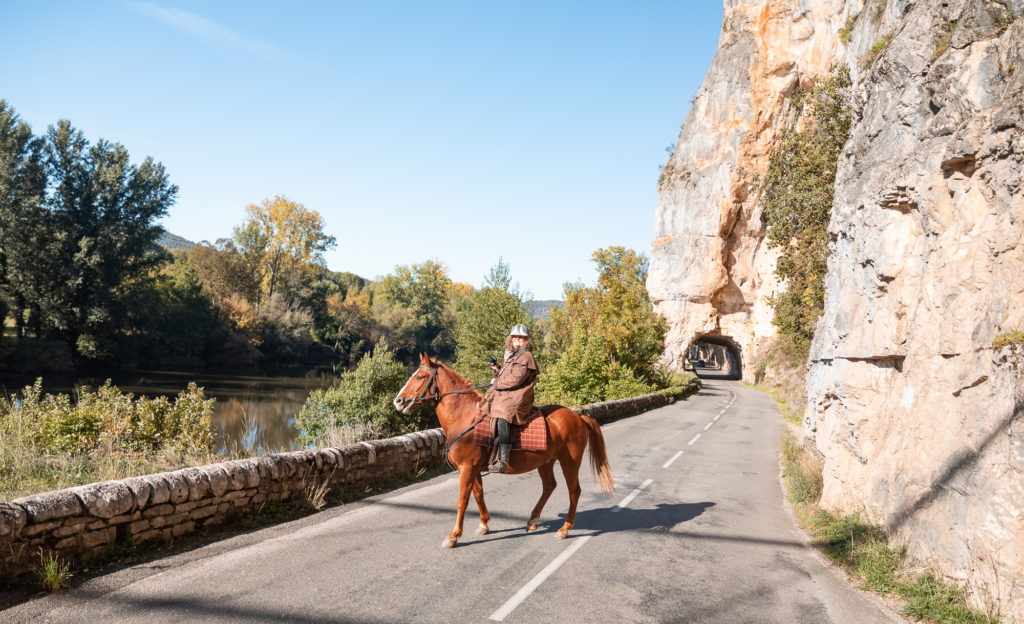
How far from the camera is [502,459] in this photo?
700cm

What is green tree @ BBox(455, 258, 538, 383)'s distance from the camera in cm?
3425

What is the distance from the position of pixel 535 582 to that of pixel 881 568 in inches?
165

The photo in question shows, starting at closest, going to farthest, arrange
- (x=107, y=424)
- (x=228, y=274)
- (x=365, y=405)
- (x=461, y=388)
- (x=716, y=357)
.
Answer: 1. (x=461, y=388)
2. (x=107, y=424)
3. (x=365, y=405)
4. (x=228, y=274)
5. (x=716, y=357)

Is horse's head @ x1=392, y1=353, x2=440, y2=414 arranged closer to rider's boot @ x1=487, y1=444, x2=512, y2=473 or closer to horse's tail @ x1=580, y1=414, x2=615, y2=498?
rider's boot @ x1=487, y1=444, x2=512, y2=473

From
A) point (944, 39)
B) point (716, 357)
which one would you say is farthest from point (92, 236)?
point (716, 357)

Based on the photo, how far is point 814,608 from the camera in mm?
5984

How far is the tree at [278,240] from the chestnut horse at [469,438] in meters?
58.3

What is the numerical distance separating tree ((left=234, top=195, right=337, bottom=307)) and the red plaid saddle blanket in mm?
58788

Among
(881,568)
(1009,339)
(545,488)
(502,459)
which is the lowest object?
(881,568)

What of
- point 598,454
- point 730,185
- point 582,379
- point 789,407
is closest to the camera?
point 598,454

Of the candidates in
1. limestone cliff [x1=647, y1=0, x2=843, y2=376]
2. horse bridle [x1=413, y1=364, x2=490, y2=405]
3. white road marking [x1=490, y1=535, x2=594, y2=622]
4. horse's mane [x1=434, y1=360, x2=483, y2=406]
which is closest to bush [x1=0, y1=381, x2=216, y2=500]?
horse bridle [x1=413, y1=364, x2=490, y2=405]

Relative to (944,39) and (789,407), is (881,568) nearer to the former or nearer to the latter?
(944,39)

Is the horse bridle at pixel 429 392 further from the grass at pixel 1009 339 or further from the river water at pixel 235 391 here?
the river water at pixel 235 391

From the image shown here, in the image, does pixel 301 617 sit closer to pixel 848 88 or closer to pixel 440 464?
pixel 440 464
